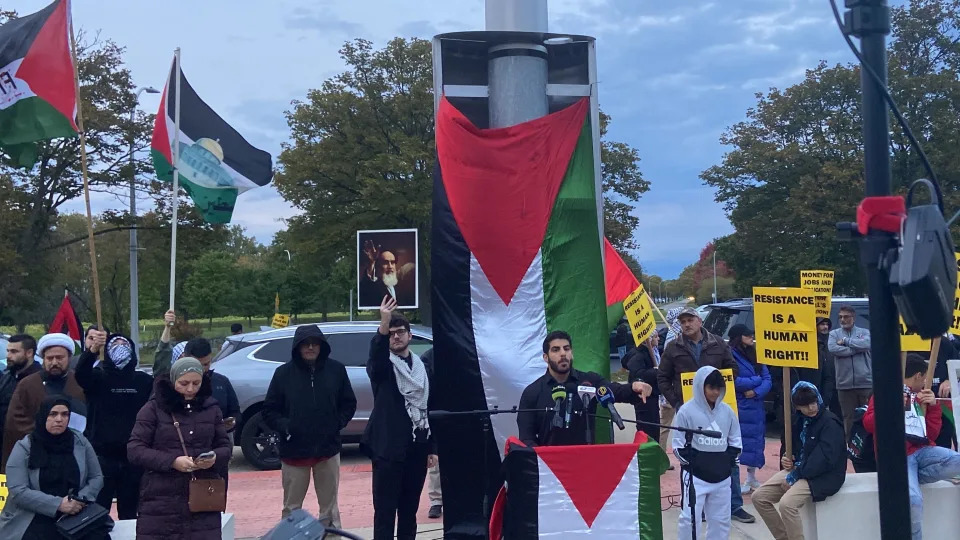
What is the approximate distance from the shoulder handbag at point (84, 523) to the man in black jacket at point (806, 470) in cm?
440

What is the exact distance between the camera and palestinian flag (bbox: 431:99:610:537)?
19.6ft

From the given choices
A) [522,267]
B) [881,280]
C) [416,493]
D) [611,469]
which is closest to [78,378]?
[416,493]

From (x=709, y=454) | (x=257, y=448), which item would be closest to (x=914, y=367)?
(x=709, y=454)

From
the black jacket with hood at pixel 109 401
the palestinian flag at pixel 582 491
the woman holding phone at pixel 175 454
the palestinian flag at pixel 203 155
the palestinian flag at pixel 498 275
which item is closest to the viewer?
the palestinian flag at pixel 582 491

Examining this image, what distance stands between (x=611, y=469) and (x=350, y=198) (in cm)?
2676

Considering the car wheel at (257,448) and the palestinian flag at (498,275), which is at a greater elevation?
the palestinian flag at (498,275)

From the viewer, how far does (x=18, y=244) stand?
24.2m

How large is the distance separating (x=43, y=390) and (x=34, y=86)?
2.65 m

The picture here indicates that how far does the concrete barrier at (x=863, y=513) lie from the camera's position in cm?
556

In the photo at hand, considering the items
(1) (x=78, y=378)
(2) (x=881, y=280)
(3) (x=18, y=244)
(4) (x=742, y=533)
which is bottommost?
(4) (x=742, y=533)

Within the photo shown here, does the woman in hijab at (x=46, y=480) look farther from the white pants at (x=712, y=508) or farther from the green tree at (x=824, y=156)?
the green tree at (x=824, y=156)

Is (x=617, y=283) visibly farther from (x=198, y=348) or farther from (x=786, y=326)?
(x=198, y=348)

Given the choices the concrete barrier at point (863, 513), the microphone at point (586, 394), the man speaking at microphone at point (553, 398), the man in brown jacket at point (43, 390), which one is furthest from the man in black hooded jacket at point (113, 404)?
the concrete barrier at point (863, 513)

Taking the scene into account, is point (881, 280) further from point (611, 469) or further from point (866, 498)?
point (866, 498)
